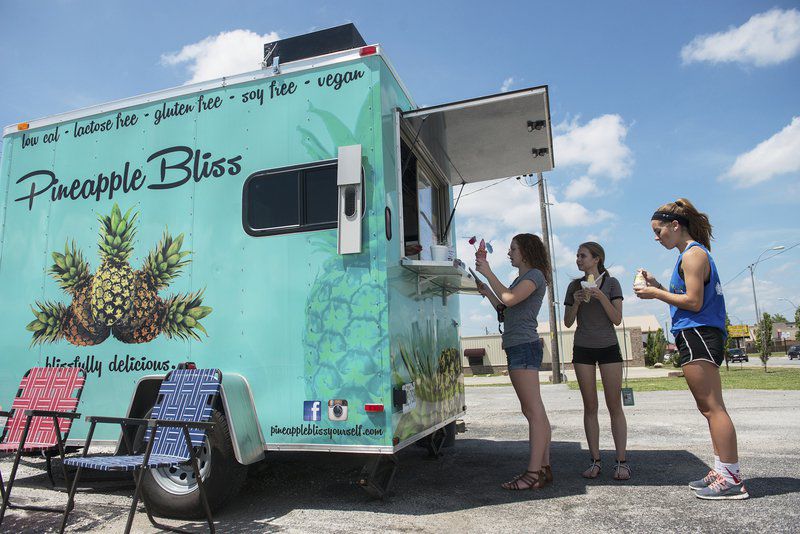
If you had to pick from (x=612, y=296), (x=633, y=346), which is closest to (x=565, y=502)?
(x=612, y=296)

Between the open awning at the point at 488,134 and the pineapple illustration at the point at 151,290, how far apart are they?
1.99 m

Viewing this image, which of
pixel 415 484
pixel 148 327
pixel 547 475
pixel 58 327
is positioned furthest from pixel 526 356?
pixel 58 327

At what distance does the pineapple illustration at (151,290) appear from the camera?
425cm

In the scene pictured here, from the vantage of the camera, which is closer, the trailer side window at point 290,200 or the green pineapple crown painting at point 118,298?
the trailer side window at point 290,200

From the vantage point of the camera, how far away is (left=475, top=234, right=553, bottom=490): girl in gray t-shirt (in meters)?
4.13

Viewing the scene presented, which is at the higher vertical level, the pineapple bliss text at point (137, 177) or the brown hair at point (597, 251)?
the pineapple bliss text at point (137, 177)

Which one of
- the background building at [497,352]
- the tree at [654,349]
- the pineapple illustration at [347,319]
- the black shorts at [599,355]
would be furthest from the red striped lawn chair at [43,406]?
the tree at [654,349]

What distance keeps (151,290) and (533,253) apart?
115 inches

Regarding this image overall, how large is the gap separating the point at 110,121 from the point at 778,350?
3429 inches

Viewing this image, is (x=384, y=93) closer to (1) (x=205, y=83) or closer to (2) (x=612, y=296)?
(1) (x=205, y=83)

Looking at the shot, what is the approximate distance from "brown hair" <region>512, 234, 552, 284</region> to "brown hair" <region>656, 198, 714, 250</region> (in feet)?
2.99

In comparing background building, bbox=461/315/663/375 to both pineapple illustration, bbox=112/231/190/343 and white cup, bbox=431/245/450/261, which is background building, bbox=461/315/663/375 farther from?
pineapple illustration, bbox=112/231/190/343

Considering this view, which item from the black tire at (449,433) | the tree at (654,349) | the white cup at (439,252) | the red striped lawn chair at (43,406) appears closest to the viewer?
the red striped lawn chair at (43,406)

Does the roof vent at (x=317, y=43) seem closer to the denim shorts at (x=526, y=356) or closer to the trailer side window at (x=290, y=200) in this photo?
the trailer side window at (x=290, y=200)
